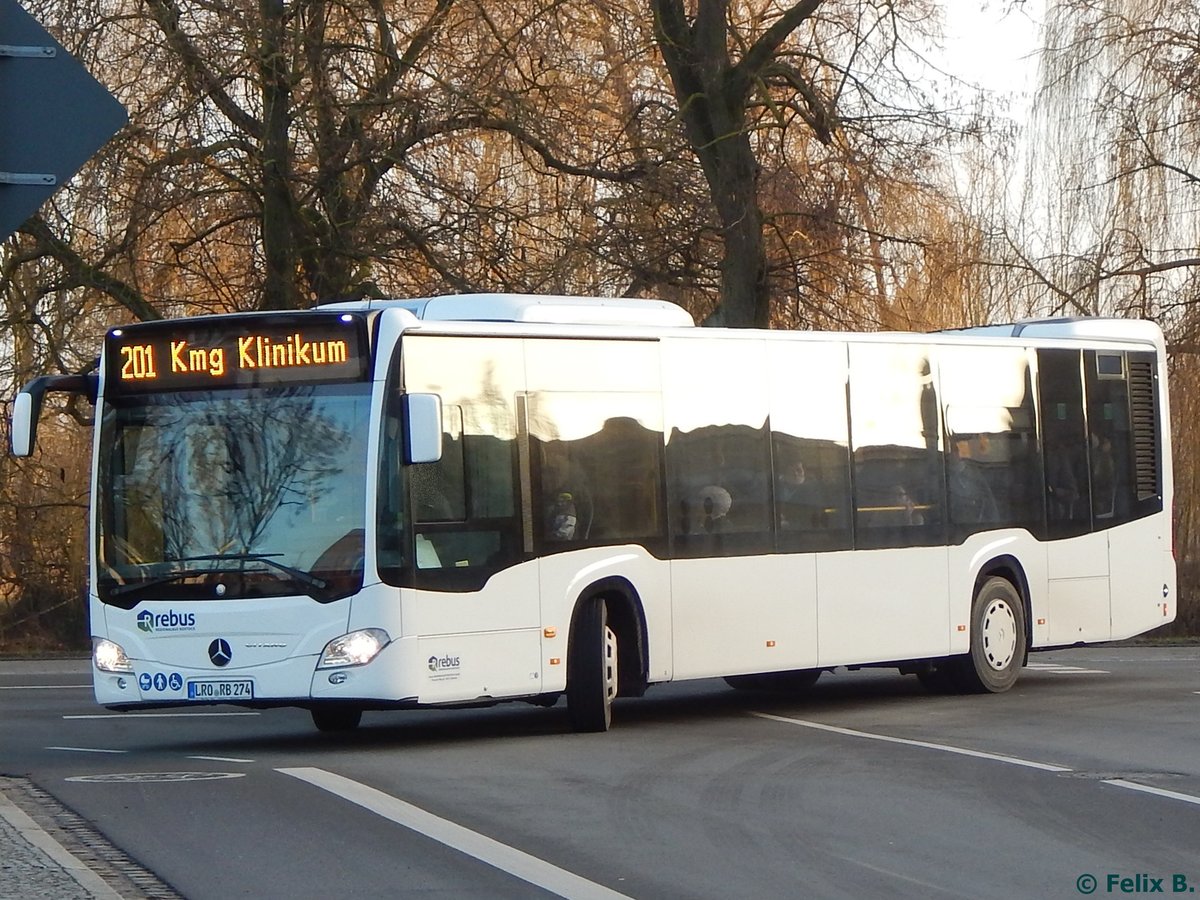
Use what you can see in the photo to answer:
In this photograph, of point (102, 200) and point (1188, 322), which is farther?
point (1188, 322)

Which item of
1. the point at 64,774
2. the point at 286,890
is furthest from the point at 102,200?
the point at 286,890

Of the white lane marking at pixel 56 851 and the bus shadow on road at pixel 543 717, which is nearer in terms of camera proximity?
the white lane marking at pixel 56 851

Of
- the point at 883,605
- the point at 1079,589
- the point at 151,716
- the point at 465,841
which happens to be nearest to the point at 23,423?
the point at 151,716

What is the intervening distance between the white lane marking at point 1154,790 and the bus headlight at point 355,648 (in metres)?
4.50

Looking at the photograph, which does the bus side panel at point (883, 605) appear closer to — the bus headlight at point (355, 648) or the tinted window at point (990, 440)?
the tinted window at point (990, 440)

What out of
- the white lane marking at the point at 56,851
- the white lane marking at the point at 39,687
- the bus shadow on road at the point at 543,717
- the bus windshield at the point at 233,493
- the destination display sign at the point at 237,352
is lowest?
the bus shadow on road at the point at 543,717

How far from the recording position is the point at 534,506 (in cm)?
1399

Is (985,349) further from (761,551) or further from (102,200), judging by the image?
(102,200)

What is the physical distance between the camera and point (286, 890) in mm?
8172

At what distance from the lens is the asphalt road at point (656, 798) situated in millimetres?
8469

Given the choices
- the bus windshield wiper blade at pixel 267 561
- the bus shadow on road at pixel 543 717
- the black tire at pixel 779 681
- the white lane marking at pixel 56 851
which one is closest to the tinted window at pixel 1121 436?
the bus shadow on road at pixel 543 717

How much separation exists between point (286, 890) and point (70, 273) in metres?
17.3

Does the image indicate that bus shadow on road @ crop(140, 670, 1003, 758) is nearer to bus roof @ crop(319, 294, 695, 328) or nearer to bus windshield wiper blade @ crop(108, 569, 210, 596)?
bus windshield wiper blade @ crop(108, 569, 210, 596)

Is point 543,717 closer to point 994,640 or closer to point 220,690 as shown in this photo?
point 220,690
